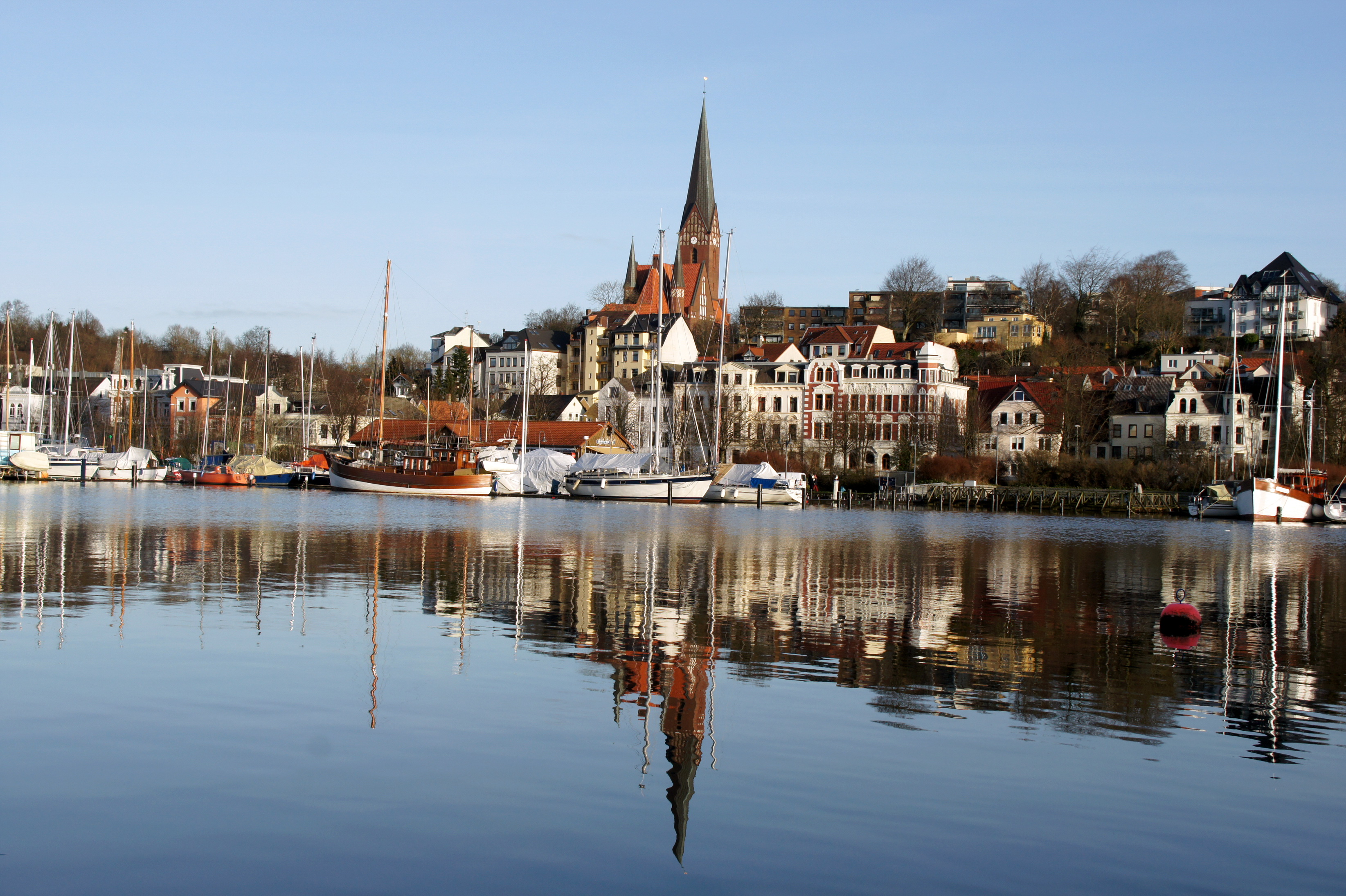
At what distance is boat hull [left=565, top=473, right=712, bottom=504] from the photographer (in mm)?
91188

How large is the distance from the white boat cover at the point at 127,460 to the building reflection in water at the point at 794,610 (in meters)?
64.4

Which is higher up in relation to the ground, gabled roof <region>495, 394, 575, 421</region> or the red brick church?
the red brick church

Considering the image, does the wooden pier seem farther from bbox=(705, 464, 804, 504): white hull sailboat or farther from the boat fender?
the boat fender

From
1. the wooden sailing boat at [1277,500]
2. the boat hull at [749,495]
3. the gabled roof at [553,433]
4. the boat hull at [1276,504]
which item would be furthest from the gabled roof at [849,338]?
the boat hull at [1276,504]

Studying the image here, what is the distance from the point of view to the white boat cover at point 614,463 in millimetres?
95312

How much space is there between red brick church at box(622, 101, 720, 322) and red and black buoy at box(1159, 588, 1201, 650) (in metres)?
164

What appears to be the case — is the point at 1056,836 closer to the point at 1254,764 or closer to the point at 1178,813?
the point at 1178,813

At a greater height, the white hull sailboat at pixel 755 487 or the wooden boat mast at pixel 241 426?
the wooden boat mast at pixel 241 426

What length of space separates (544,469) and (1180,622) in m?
81.3

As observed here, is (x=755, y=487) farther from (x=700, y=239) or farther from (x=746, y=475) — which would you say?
(x=700, y=239)

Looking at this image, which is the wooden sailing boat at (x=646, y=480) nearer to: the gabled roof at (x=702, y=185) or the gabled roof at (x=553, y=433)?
the gabled roof at (x=553, y=433)

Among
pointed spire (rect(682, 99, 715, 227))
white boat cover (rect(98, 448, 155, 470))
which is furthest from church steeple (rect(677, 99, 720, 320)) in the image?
white boat cover (rect(98, 448, 155, 470))

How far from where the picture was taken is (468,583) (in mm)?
27516

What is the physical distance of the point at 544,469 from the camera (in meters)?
102
